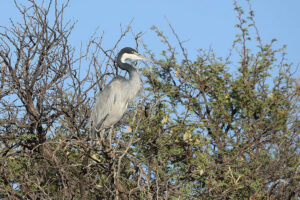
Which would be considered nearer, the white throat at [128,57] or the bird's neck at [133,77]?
Result: the bird's neck at [133,77]

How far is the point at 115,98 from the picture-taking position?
23.8 ft

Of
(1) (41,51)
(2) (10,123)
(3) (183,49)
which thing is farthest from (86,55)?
(3) (183,49)

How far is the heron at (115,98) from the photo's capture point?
23.6 feet

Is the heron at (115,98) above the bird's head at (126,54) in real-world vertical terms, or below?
below

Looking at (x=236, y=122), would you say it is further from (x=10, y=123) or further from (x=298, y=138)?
(x=10, y=123)

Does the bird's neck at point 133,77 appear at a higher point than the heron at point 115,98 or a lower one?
higher

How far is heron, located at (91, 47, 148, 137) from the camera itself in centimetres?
719

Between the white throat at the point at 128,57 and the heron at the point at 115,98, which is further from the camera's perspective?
the white throat at the point at 128,57

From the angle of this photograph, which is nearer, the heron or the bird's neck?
the heron

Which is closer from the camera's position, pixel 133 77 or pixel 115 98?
pixel 115 98

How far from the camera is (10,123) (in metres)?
6.64

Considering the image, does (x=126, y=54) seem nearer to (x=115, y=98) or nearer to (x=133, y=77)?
(x=133, y=77)

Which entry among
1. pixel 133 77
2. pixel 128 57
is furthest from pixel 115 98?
→ pixel 128 57

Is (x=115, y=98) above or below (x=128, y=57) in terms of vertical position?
below
